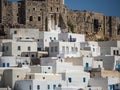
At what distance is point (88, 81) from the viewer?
6419 centimetres

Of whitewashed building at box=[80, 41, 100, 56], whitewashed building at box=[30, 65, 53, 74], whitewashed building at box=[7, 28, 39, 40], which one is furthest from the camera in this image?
whitewashed building at box=[80, 41, 100, 56]

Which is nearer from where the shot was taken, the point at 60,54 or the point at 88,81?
the point at 88,81

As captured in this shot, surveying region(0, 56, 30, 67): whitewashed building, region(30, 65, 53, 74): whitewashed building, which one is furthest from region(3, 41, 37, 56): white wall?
region(30, 65, 53, 74): whitewashed building

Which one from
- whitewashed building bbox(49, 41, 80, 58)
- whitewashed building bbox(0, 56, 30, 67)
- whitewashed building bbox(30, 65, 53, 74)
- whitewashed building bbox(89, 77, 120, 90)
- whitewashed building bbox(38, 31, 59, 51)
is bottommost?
whitewashed building bbox(89, 77, 120, 90)

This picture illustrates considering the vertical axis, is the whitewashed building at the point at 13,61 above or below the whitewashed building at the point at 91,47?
below

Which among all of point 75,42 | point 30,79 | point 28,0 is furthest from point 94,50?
point 30,79

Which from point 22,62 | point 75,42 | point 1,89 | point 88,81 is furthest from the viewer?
point 75,42

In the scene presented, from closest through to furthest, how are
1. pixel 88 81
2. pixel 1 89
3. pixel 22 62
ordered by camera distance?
1. pixel 1 89
2. pixel 88 81
3. pixel 22 62

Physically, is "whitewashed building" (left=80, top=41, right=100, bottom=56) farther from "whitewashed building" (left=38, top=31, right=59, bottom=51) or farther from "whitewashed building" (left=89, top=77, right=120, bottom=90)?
"whitewashed building" (left=89, top=77, right=120, bottom=90)

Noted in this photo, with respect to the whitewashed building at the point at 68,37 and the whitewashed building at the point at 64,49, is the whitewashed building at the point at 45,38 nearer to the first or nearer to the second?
the whitewashed building at the point at 68,37

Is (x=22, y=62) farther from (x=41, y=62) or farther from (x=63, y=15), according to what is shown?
(x=63, y=15)

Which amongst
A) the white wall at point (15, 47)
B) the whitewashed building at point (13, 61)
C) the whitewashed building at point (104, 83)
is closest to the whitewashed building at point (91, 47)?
the white wall at point (15, 47)

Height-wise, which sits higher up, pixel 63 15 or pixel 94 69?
pixel 63 15

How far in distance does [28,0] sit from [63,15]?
15.9 ft
